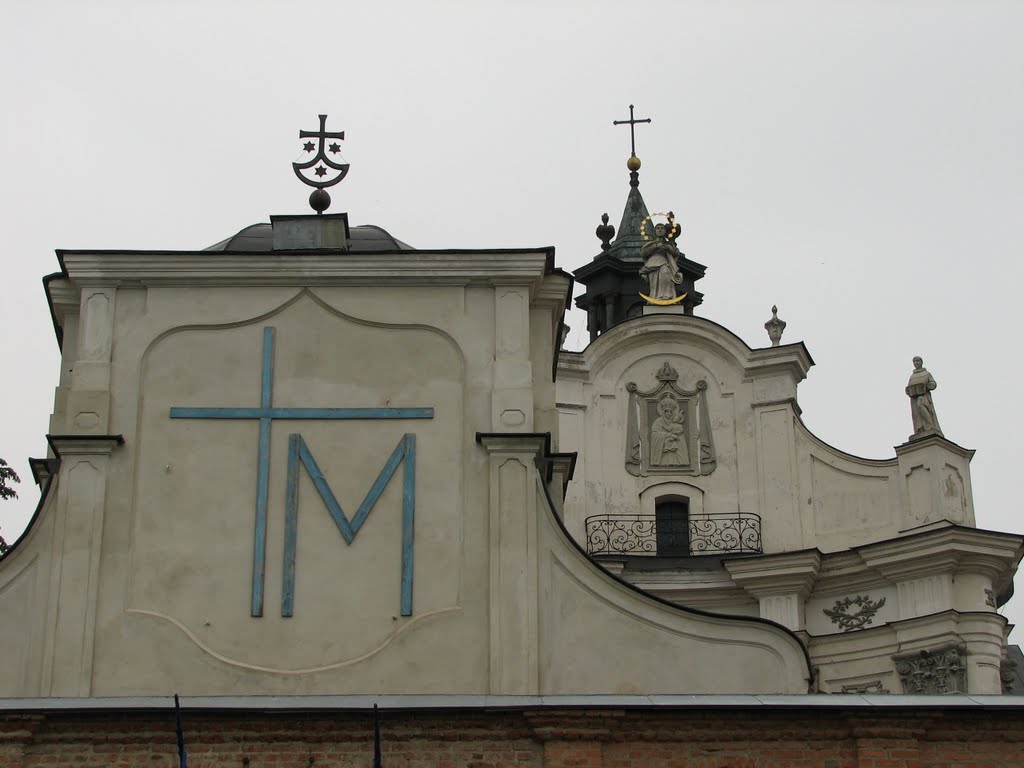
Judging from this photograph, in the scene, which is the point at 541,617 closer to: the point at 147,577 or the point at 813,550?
the point at 147,577

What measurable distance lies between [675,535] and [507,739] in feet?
64.4

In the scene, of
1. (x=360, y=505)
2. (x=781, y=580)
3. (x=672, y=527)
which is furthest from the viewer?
(x=672, y=527)

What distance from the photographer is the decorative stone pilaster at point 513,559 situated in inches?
606

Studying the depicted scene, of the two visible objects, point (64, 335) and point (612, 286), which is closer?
point (64, 335)

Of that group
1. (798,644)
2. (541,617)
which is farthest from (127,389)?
(798,644)

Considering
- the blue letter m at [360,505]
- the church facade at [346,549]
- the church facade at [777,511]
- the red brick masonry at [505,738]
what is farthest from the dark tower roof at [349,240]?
the church facade at [777,511]

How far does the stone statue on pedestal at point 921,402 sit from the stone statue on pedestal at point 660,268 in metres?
5.03

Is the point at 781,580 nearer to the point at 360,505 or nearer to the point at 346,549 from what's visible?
the point at 360,505

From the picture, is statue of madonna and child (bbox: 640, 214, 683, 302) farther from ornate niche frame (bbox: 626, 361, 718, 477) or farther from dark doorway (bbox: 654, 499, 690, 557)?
dark doorway (bbox: 654, 499, 690, 557)

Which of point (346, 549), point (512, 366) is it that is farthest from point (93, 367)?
point (512, 366)

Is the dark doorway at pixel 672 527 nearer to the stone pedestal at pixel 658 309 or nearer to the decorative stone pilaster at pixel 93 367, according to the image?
the stone pedestal at pixel 658 309

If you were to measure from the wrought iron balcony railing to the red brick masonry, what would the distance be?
738 inches

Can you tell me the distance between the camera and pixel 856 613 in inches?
1268

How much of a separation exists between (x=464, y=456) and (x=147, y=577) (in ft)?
8.77
